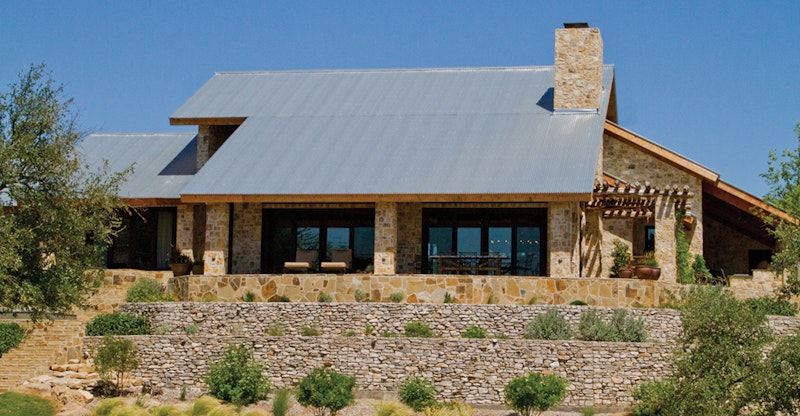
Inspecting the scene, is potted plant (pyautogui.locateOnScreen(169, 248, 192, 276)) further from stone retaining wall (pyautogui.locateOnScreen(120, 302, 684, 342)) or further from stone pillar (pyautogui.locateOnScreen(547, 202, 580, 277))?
stone pillar (pyautogui.locateOnScreen(547, 202, 580, 277))

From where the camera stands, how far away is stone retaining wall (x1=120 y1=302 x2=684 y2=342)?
26.9m

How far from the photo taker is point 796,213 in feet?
96.6

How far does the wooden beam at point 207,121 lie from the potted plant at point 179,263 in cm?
411

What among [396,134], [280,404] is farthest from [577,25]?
[280,404]

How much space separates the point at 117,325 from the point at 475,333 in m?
8.87

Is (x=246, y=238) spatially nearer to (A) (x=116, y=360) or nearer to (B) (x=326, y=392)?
(A) (x=116, y=360)

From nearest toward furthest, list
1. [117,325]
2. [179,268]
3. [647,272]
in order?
1. [117,325]
2. [647,272]
3. [179,268]

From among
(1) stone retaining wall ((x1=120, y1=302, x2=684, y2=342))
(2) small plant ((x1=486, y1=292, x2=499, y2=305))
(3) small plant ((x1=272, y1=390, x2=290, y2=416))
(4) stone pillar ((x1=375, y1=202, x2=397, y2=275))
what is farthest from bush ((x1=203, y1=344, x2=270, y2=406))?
(2) small plant ((x1=486, y1=292, x2=499, y2=305))

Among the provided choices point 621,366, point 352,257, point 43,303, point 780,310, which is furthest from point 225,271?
point 780,310

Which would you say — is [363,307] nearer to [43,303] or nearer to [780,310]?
[43,303]

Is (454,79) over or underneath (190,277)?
over

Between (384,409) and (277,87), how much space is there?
17293 mm

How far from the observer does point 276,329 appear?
27.4 metres

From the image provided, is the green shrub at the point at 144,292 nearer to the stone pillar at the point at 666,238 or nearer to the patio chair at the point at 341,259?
the patio chair at the point at 341,259
